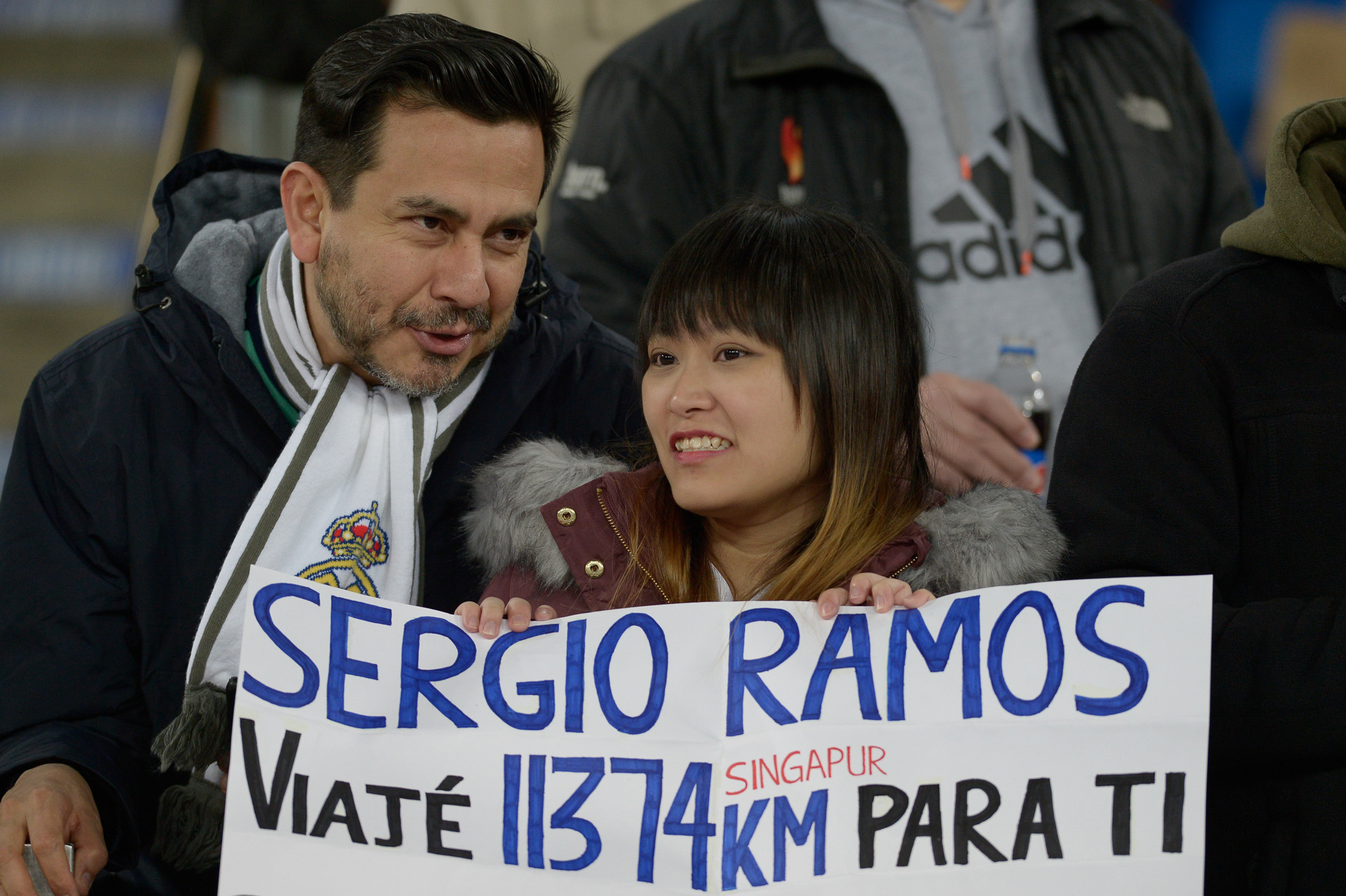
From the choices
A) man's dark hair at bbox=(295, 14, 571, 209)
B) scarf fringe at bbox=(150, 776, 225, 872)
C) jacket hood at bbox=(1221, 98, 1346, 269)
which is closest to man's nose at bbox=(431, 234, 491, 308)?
man's dark hair at bbox=(295, 14, 571, 209)

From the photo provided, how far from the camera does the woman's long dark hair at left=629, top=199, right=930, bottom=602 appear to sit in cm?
193

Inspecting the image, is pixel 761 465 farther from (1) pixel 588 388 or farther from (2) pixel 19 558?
(2) pixel 19 558

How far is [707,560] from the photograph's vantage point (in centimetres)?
206

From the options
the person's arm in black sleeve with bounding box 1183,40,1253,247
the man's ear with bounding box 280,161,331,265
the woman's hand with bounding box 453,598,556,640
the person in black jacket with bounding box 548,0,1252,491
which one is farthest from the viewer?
the person's arm in black sleeve with bounding box 1183,40,1253,247

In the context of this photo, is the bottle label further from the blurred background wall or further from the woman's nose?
the blurred background wall

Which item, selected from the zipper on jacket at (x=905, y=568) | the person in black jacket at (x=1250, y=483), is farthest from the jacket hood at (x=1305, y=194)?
the zipper on jacket at (x=905, y=568)

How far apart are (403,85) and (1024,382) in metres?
1.43

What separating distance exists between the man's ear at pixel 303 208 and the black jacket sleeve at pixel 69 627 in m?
0.38

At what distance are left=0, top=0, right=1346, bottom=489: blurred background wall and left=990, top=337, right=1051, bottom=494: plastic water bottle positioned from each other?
1526mm

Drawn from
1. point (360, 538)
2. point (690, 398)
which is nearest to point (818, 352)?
point (690, 398)

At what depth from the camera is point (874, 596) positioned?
1.76m

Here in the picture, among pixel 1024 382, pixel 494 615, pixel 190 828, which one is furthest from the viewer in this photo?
pixel 1024 382

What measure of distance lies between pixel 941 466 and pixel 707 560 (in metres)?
0.73

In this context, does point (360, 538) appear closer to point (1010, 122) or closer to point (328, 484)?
point (328, 484)
